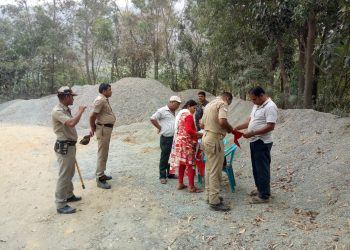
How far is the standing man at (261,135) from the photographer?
4.24m

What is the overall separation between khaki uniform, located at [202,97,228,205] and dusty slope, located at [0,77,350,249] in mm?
315

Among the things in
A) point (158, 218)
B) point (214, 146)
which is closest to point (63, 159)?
point (158, 218)

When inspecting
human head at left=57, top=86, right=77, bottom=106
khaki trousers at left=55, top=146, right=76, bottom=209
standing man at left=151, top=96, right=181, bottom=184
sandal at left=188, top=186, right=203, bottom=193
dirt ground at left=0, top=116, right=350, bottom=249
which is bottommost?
dirt ground at left=0, top=116, right=350, bottom=249

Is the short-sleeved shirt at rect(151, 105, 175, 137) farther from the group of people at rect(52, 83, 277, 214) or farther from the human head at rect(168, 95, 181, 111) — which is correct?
the group of people at rect(52, 83, 277, 214)

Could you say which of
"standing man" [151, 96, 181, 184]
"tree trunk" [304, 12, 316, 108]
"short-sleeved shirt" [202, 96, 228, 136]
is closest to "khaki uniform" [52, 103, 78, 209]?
A: "standing man" [151, 96, 181, 184]

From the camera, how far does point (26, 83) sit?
18.7 meters

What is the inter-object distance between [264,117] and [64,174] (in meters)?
2.68

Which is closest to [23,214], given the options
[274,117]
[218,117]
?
[218,117]

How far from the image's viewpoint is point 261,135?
171 inches

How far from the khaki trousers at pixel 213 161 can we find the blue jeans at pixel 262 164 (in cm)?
48

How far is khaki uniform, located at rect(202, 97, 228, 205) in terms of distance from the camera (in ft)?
14.0

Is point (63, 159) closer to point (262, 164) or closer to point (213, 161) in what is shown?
point (213, 161)

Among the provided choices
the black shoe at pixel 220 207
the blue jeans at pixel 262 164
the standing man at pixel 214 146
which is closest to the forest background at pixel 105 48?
the blue jeans at pixel 262 164

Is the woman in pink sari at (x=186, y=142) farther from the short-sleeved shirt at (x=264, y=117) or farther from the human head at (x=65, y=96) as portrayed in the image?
the human head at (x=65, y=96)
